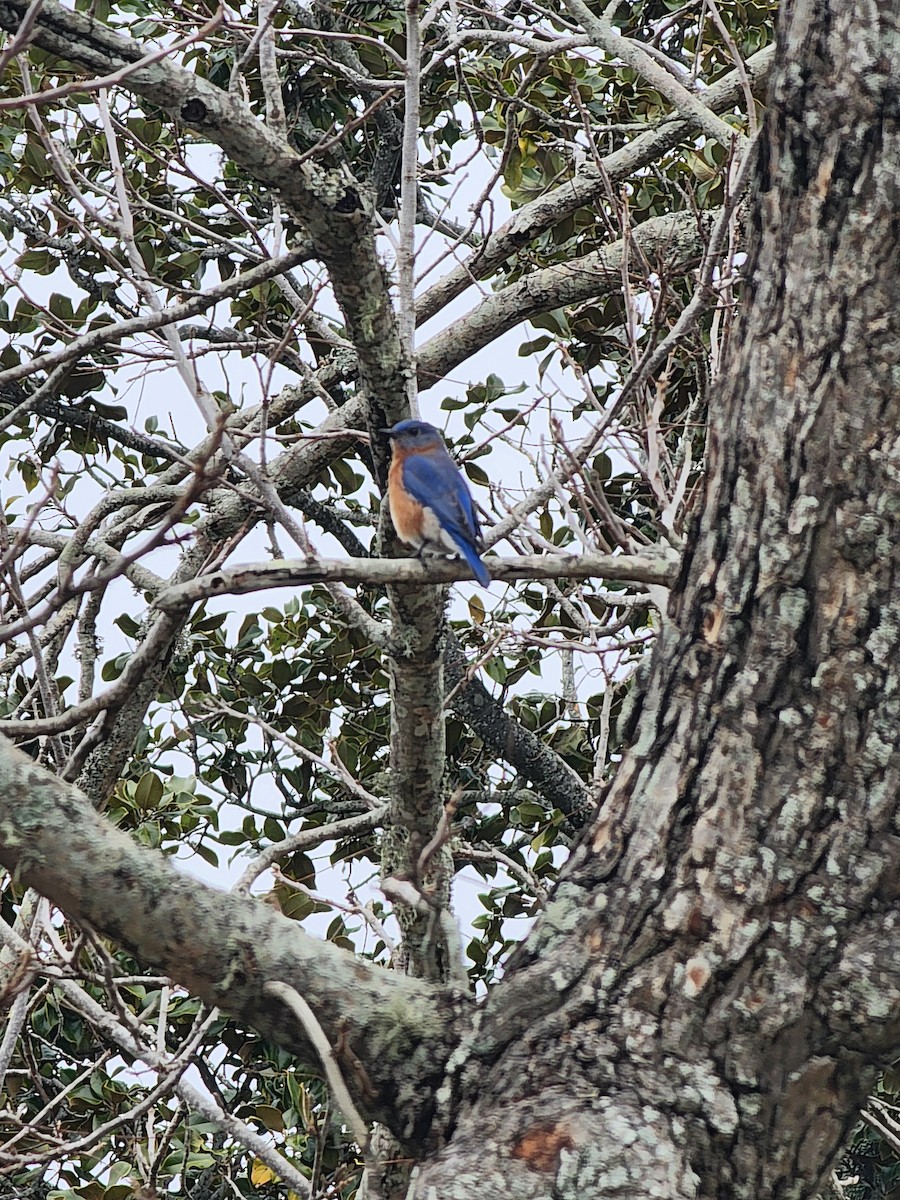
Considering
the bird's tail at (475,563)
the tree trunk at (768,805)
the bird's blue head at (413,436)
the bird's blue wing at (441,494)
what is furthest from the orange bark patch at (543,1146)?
the bird's blue wing at (441,494)

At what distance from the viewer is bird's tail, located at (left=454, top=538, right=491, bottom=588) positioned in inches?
112

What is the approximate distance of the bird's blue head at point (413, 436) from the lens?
3304mm

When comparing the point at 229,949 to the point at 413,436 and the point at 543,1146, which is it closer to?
the point at 543,1146

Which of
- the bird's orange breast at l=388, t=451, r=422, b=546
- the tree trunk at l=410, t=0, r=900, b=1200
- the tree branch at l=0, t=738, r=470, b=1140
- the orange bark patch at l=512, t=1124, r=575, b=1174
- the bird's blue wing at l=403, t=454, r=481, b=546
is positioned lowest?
the orange bark patch at l=512, t=1124, r=575, b=1174

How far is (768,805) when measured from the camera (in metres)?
2.25

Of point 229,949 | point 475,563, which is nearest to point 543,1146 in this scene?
point 229,949

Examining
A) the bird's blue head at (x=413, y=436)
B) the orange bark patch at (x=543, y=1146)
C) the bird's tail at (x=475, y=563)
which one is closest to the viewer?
the orange bark patch at (x=543, y=1146)

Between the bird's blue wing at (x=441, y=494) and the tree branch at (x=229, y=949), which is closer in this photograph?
the tree branch at (x=229, y=949)

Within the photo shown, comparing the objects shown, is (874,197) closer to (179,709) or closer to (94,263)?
(179,709)

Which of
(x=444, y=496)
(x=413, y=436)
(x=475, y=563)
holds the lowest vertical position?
(x=475, y=563)

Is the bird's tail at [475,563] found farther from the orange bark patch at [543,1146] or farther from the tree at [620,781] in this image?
the orange bark patch at [543,1146]

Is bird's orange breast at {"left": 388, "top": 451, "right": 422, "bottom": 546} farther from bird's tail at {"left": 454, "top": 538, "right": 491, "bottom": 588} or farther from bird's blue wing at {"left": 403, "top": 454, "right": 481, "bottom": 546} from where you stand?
bird's tail at {"left": 454, "top": 538, "right": 491, "bottom": 588}

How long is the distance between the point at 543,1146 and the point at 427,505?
2156 millimetres

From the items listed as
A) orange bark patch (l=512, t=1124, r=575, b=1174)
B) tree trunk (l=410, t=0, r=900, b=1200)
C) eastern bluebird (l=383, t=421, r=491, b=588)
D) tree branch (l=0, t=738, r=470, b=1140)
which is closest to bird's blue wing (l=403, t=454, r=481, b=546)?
eastern bluebird (l=383, t=421, r=491, b=588)
